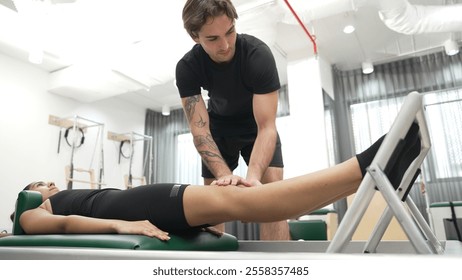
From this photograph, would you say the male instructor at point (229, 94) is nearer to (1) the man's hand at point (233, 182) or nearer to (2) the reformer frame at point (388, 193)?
(1) the man's hand at point (233, 182)

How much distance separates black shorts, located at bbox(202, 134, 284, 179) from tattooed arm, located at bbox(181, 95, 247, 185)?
112 millimetres

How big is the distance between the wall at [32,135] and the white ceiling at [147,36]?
21 cm

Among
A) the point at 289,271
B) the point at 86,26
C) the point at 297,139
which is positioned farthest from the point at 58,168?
the point at 289,271

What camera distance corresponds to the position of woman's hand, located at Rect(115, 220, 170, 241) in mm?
1033

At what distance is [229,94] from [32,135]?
4.00 meters

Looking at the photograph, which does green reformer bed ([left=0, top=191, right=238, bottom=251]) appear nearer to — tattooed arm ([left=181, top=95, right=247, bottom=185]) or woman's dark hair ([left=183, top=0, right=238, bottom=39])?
tattooed arm ([left=181, top=95, right=247, bottom=185])

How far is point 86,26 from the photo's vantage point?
3.73m

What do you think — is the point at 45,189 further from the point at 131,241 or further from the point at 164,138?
the point at 164,138

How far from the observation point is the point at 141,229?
105 centimetres

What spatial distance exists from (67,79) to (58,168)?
124cm

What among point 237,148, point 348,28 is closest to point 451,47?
point 348,28

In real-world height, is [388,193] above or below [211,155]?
below

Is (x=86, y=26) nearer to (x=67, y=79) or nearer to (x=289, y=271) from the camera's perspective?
(x=67, y=79)

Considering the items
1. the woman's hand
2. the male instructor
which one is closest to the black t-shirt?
the male instructor
